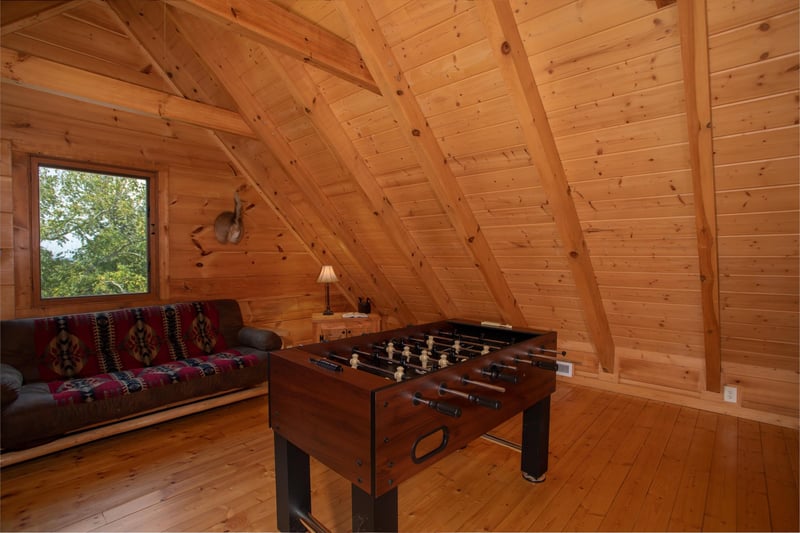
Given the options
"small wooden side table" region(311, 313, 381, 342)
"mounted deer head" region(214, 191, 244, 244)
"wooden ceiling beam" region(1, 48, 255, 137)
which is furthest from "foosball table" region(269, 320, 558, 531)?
"mounted deer head" region(214, 191, 244, 244)

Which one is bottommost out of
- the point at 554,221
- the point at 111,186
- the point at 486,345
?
the point at 486,345

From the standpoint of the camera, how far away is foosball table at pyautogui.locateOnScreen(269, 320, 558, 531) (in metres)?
1.32

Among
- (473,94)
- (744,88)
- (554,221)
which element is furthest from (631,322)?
(473,94)

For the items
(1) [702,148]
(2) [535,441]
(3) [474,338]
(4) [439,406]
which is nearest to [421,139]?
(3) [474,338]

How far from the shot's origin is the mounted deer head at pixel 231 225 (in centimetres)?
389

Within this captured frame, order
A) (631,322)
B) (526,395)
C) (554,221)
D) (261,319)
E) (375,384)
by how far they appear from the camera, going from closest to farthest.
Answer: (375,384)
(526,395)
(554,221)
(631,322)
(261,319)

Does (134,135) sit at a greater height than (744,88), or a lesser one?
greater

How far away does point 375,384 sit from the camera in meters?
1.34

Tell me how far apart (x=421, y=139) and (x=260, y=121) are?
1539 millimetres

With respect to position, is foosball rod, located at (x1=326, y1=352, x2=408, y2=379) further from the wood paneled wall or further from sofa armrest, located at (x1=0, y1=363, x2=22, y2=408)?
the wood paneled wall

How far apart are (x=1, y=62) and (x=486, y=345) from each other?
3.04m

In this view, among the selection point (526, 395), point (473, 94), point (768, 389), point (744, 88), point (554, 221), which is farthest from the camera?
point (768, 389)

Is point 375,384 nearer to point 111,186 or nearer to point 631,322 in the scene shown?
point 631,322

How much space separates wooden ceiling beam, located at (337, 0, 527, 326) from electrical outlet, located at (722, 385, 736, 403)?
1.73 meters
